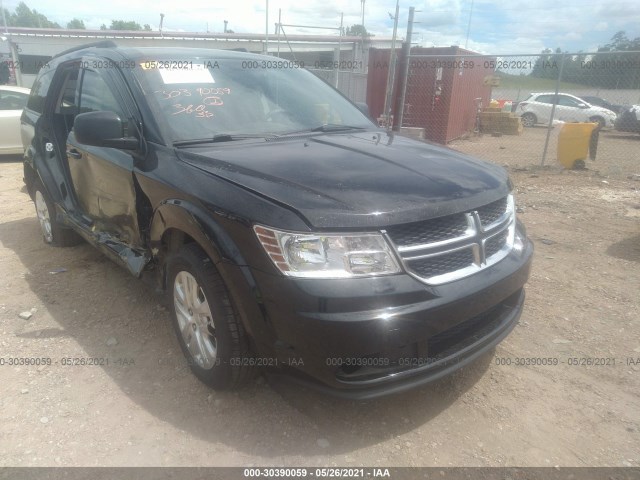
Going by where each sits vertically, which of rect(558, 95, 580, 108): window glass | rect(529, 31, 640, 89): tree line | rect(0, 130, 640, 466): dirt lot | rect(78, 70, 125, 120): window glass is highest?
rect(529, 31, 640, 89): tree line

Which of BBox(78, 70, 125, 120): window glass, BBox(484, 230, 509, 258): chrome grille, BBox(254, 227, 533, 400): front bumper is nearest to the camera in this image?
BBox(254, 227, 533, 400): front bumper

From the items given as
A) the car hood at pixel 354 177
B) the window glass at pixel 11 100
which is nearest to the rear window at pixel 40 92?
the car hood at pixel 354 177

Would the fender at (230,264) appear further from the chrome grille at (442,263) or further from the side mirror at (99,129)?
the chrome grille at (442,263)

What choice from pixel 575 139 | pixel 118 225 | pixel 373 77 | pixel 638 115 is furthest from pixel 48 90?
pixel 638 115

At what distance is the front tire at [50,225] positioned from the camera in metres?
4.44

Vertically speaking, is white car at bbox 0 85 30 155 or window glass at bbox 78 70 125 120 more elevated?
window glass at bbox 78 70 125 120

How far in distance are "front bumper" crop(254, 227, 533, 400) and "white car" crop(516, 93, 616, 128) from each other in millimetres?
19974

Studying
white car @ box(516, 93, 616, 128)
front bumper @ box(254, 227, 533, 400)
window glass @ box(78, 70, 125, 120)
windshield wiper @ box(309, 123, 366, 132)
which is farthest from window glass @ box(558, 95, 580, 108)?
front bumper @ box(254, 227, 533, 400)

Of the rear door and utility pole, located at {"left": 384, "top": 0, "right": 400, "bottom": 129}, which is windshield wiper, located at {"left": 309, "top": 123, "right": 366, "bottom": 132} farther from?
utility pole, located at {"left": 384, "top": 0, "right": 400, "bottom": 129}

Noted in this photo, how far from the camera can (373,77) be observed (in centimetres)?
1459

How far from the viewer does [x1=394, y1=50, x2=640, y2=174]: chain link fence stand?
949 cm

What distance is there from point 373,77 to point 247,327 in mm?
13650

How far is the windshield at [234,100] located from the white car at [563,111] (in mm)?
18761

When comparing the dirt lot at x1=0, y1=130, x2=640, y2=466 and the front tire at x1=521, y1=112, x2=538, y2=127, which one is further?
the front tire at x1=521, y1=112, x2=538, y2=127
